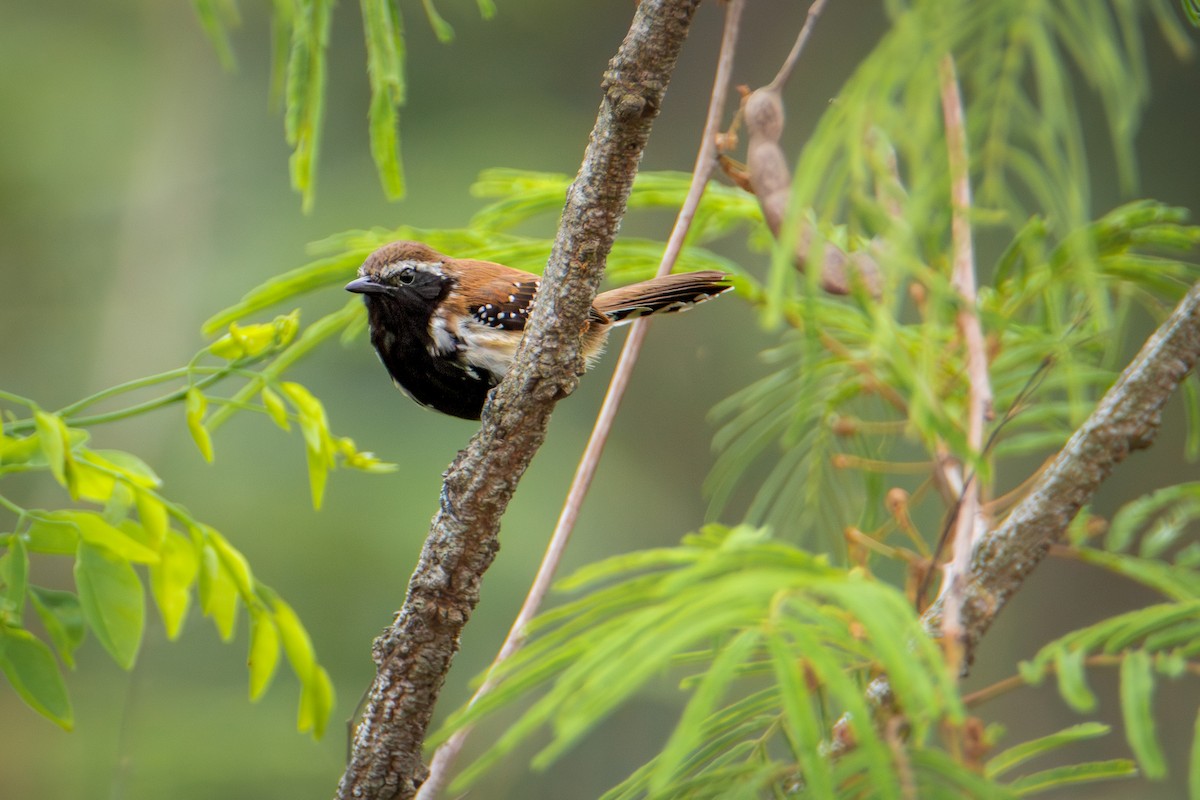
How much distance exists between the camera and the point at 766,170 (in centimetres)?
192

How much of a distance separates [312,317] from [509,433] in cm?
671

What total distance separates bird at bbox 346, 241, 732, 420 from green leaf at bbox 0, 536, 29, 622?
173 centimetres

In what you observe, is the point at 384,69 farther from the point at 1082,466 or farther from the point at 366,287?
the point at 366,287

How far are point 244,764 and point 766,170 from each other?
6.19m

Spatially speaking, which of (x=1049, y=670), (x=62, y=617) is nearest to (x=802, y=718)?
(x=1049, y=670)

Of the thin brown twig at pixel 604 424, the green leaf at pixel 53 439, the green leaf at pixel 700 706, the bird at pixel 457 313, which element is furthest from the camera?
the bird at pixel 457 313

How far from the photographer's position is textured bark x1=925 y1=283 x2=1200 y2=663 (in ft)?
4.80

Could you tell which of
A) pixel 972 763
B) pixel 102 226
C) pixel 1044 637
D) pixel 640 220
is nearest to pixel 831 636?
pixel 972 763

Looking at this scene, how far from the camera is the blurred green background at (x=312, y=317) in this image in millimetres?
7105

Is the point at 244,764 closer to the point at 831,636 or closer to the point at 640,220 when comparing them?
the point at 640,220

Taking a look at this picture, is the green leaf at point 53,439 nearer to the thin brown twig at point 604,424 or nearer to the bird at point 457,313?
the thin brown twig at point 604,424

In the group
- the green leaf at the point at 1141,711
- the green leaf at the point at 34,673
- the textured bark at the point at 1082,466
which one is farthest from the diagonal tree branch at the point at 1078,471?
the green leaf at the point at 34,673

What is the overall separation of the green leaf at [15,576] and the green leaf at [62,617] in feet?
0.24

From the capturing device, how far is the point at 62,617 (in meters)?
1.67
